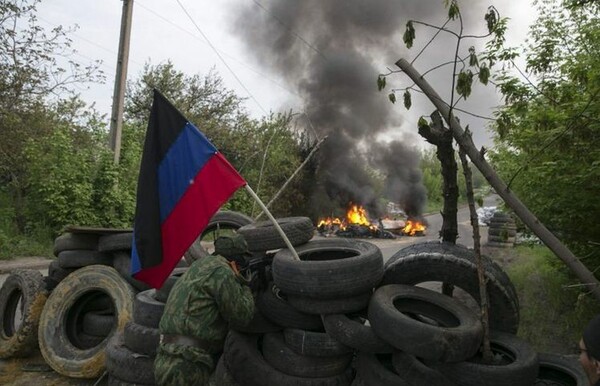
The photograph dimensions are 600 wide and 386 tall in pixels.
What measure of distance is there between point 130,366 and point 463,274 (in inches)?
127

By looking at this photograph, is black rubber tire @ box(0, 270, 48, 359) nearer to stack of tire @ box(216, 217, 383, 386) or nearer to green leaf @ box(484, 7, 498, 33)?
stack of tire @ box(216, 217, 383, 386)

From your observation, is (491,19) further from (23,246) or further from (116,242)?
(23,246)

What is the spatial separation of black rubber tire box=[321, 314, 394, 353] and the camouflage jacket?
2.64 ft

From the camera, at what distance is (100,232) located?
5.85 metres

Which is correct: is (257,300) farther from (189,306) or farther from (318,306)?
(189,306)

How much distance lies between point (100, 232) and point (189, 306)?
9.76 ft

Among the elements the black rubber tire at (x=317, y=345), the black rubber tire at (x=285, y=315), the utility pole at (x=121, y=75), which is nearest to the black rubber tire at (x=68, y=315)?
the black rubber tire at (x=285, y=315)

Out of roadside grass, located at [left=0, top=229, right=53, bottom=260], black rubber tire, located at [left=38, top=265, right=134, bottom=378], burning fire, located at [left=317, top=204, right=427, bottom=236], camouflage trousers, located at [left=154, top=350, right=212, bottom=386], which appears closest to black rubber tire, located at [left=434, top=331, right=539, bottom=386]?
camouflage trousers, located at [left=154, top=350, right=212, bottom=386]

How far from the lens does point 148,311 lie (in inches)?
182

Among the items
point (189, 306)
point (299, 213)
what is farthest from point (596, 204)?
point (299, 213)

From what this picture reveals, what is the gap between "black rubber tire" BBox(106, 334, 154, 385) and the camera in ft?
14.2

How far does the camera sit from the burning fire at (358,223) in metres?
23.4

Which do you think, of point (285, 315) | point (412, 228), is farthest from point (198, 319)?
point (412, 228)

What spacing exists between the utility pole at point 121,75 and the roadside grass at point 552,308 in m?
10.7
